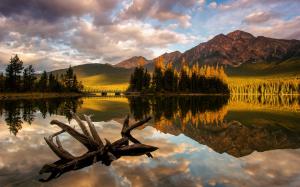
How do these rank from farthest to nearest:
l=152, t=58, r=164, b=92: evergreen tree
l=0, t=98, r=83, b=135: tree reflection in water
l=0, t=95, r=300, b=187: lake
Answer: l=152, t=58, r=164, b=92: evergreen tree < l=0, t=98, r=83, b=135: tree reflection in water < l=0, t=95, r=300, b=187: lake

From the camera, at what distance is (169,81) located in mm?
136000

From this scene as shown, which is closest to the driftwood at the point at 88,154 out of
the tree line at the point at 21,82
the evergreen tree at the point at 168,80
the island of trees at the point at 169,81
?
the tree line at the point at 21,82

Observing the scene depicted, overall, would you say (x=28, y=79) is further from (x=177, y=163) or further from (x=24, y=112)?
(x=177, y=163)

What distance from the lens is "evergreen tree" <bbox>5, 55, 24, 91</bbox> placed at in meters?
98.7

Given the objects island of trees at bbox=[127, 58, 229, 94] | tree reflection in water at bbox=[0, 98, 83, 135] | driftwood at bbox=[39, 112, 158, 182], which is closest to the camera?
driftwood at bbox=[39, 112, 158, 182]

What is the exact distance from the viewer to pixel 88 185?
328 inches

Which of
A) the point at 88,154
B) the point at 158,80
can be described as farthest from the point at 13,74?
the point at 88,154

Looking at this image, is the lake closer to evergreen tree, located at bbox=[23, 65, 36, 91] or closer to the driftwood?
the driftwood

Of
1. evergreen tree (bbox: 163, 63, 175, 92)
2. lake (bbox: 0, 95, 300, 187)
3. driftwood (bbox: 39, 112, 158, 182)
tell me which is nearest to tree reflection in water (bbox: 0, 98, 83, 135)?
lake (bbox: 0, 95, 300, 187)

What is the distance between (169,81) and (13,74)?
65.8 meters

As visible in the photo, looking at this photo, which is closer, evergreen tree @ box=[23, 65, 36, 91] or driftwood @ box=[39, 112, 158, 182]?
driftwood @ box=[39, 112, 158, 182]

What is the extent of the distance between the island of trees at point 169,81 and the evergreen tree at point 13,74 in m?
50.9

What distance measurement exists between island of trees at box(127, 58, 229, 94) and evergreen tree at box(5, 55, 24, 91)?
50923 mm

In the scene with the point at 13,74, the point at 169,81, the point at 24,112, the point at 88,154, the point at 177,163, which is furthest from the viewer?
the point at 169,81
